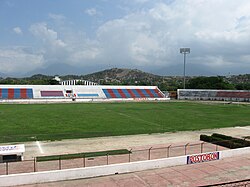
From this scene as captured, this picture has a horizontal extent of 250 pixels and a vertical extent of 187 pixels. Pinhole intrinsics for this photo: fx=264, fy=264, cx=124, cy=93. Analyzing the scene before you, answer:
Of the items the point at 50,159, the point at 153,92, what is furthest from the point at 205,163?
the point at 153,92

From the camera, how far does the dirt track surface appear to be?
80.6ft

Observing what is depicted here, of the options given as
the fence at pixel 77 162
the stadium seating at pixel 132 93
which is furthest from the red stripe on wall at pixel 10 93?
the fence at pixel 77 162

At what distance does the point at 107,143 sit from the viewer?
2766 centimetres

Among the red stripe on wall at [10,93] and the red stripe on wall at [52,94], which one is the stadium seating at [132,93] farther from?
the red stripe on wall at [10,93]

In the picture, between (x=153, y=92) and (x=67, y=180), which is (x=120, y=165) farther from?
(x=153, y=92)

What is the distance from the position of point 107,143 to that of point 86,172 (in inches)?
377

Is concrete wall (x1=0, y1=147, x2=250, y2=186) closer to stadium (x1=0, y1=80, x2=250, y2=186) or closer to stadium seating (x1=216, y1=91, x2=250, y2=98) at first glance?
stadium (x1=0, y1=80, x2=250, y2=186)

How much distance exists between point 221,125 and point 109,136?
19621 millimetres

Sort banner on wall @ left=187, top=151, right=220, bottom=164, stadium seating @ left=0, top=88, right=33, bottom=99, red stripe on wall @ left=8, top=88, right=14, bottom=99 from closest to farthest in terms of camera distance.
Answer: banner on wall @ left=187, top=151, right=220, bottom=164 < red stripe on wall @ left=8, top=88, right=14, bottom=99 < stadium seating @ left=0, top=88, right=33, bottom=99

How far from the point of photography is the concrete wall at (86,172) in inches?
647

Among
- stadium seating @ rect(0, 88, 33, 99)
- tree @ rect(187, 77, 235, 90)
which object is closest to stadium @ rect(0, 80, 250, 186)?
stadium seating @ rect(0, 88, 33, 99)

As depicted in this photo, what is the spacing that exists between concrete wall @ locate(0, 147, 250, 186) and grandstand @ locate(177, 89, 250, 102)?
83616 millimetres

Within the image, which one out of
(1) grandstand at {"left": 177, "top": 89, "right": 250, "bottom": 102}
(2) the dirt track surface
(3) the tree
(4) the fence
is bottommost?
(2) the dirt track surface

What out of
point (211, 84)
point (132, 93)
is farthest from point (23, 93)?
point (211, 84)
